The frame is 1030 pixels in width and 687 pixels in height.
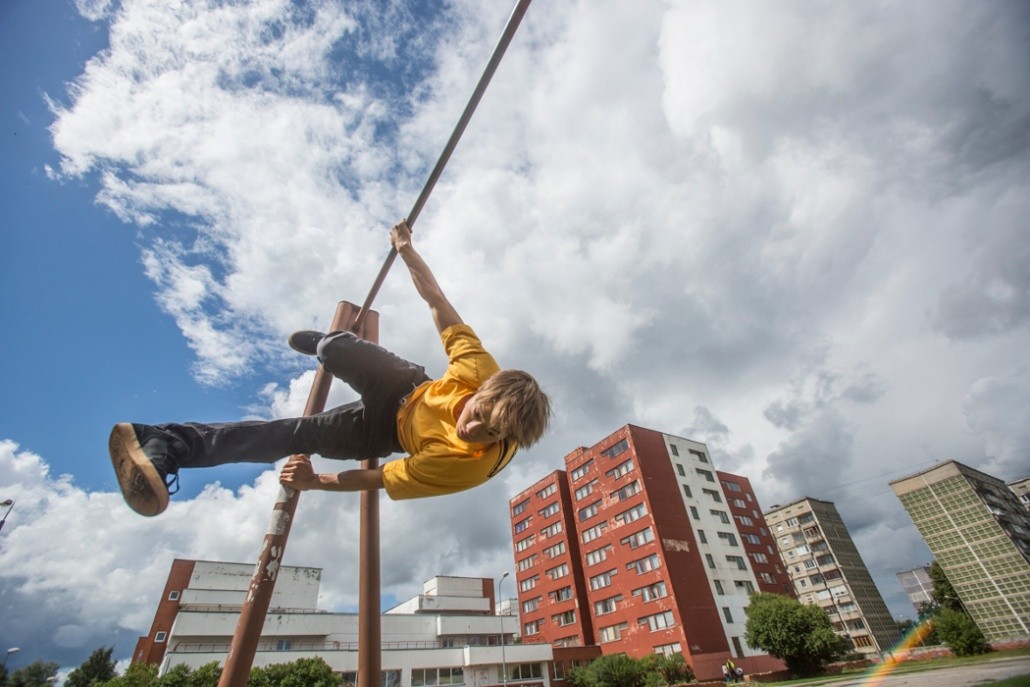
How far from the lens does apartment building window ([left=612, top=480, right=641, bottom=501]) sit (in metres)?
46.5

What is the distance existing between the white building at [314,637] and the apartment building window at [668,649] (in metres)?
9.94

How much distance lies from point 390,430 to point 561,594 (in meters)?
55.9

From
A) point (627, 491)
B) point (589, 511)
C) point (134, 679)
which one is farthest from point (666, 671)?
point (134, 679)

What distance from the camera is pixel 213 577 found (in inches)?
1866

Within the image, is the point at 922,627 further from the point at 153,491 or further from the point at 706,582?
the point at 153,491

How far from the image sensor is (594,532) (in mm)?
50219

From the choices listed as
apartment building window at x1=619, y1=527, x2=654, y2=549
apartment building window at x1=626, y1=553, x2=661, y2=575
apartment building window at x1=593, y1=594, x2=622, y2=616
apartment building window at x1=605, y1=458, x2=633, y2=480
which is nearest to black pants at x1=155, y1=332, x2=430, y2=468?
apartment building window at x1=626, y1=553, x2=661, y2=575

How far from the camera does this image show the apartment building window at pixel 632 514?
45.1m

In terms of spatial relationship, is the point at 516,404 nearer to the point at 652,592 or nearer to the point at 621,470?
the point at 652,592

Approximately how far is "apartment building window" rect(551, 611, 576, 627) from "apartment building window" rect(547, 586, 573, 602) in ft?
4.38

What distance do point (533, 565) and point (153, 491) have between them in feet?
199

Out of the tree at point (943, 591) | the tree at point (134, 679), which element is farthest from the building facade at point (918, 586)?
the tree at point (134, 679)

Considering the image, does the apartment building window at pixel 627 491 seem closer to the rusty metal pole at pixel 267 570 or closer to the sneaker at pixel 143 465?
the rusty metal pole at pixel 267 570

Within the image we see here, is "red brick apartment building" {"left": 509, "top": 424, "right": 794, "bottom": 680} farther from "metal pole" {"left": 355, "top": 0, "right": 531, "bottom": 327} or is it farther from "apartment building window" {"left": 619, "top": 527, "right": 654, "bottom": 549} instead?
"metal pole" {"left": 355, "top": 0, "right": 531, "bottom": 327}
